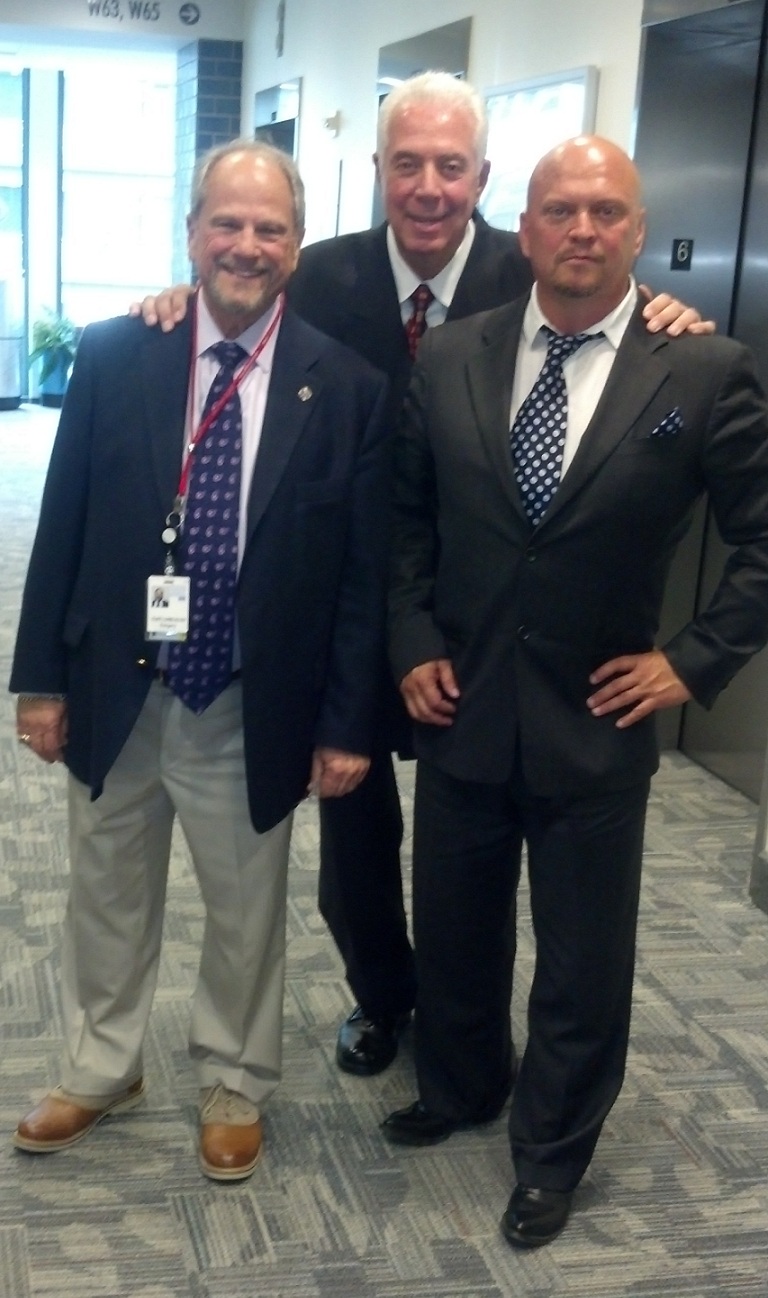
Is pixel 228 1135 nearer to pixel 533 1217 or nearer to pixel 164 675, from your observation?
pixel 533 1217

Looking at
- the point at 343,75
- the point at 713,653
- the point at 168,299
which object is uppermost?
the point at 343,75

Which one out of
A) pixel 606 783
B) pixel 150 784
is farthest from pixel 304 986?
pixel 606 783

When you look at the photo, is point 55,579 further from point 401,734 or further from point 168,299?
point 401,734

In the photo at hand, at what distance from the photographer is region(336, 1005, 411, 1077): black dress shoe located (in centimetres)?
263

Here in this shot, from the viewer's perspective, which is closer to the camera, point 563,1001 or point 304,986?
point 563,1001

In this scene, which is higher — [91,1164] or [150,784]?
[150,784]

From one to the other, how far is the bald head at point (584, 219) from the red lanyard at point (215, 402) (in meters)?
0.40

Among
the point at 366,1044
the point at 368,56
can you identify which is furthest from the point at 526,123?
the point at 366,1044

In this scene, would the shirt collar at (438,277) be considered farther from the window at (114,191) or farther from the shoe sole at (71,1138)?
the window at (114,191)

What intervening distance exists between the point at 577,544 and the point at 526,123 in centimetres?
352

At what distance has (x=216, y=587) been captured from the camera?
2.06 metres

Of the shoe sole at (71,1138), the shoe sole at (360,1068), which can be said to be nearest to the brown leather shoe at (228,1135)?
the shoe sole at (71,1138)

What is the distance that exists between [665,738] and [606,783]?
2751 mm

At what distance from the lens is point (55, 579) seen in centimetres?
211
